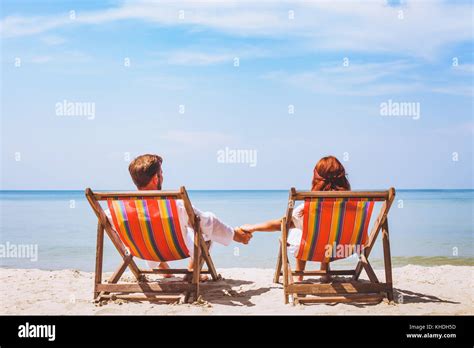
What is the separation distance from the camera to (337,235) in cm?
437

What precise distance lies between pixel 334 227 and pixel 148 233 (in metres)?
1.40

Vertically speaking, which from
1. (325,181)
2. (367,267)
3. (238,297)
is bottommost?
(238,297)

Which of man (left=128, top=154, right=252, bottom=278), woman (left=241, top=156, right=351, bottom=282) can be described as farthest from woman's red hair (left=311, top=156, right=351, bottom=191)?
man (left=128, top=154, right=252, bottom=278)

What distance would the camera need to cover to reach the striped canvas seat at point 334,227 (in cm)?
424

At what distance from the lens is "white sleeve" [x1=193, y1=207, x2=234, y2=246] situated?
462 centimetres

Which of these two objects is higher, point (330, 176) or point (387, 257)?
point (330, 176)

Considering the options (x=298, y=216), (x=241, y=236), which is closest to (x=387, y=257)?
(x=298, y=216)

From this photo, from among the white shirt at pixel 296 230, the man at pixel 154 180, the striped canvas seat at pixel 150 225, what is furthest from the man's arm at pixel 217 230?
the white shirt at pixel 296 230

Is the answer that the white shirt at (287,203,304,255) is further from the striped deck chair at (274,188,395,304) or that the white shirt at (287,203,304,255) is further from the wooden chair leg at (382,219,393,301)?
the wooden chair leg at (382,219,393,301)

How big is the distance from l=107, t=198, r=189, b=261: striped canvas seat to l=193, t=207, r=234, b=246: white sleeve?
0.87ft

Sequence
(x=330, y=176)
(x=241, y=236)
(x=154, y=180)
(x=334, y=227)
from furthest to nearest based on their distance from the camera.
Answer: (x=241, y=236)
(x=154, y=180)
(x=330, y=176)
(x=334, y=227)

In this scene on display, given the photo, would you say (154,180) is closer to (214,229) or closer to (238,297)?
(214,229)

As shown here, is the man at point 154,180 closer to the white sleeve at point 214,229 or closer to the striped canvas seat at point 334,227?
the white sleeve at point 214,229
